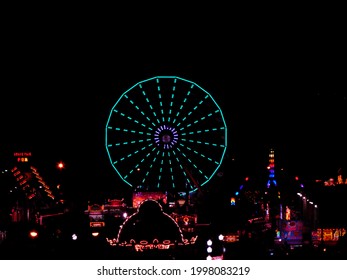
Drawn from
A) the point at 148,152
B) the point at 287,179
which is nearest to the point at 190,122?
the point at 148,152

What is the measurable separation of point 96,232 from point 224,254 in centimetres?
460

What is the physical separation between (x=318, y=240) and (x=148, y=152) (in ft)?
33.5

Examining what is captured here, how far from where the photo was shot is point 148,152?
25516 mm

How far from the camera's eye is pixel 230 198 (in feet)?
78.0

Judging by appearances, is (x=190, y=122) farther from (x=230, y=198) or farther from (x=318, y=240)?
(x=318, y=240)

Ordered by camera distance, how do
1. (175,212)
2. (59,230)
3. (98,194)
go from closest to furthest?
(59,230) < (175,212) < (98,194)

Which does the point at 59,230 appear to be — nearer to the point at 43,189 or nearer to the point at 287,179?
the point at 287,179
